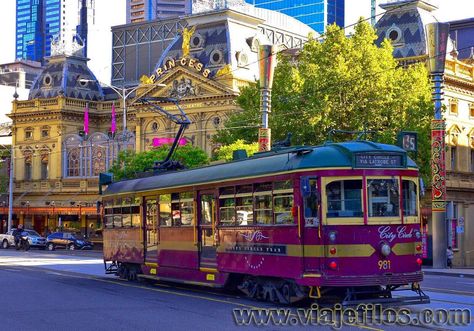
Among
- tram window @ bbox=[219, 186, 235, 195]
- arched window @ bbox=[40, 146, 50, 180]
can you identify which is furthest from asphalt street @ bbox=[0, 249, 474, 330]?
arched window @ bbox=[40, 146, 50, 180]

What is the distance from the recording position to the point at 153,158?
52250 millimetres

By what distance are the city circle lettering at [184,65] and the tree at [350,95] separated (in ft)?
63.3

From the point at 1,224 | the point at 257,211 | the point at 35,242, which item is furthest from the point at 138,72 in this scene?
the point at 257,211

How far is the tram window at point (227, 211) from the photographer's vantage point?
64.2 ft

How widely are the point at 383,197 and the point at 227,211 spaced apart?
4.34 meters

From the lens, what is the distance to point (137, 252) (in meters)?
24.7

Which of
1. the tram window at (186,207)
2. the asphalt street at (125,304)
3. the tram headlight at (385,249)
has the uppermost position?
the tram window at (186,207)

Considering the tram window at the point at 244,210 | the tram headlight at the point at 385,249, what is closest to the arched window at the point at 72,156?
the tram window at the point at 244,210

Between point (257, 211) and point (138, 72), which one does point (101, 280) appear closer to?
point (257, 211)

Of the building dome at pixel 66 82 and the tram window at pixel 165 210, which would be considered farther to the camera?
the building dome at pixel 66 82

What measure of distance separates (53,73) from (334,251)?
6531 cm

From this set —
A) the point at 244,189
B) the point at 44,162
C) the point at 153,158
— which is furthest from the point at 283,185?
the point at 44,162

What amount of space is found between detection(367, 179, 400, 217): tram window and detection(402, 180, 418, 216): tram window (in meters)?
0.18

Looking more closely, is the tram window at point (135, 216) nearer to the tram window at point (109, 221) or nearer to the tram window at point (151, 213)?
the tram window at point (151, 213)
